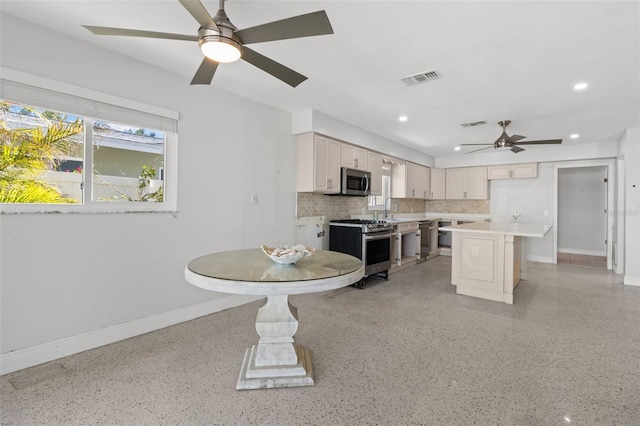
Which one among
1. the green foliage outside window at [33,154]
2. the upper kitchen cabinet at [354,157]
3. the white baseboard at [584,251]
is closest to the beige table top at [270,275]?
the green foliage outside window at [33,154]

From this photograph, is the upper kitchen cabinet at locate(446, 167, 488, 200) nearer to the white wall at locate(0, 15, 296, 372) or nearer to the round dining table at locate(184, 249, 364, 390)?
the white wall at locate(0, 15, 296, 372)

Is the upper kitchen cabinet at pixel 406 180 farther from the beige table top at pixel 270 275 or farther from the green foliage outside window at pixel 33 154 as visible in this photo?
the green foliage outside window at pixel 33 154

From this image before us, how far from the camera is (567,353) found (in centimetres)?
238

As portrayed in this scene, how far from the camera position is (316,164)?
4.09 metres

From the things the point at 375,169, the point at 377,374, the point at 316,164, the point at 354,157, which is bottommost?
the point at 377,374

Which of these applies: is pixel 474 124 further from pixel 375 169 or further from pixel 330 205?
pixel 330 205

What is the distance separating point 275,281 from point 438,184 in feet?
22.7

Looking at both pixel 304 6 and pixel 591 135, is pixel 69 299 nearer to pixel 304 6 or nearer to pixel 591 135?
pixel 304 6

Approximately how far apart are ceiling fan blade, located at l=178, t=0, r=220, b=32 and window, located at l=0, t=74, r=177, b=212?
160 centimetres

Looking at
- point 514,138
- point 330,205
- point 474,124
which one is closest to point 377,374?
point 330,205

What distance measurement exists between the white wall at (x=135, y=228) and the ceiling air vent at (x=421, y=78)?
1754 mm

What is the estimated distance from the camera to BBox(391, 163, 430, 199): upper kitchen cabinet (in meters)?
6.33

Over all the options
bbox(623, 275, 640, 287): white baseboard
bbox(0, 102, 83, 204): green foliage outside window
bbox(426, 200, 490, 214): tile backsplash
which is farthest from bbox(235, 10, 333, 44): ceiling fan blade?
bbox(426, 200, 490, 214): tile backsplash

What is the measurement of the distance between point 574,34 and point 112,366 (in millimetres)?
4216
